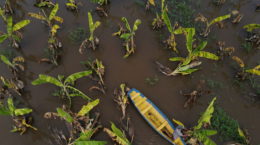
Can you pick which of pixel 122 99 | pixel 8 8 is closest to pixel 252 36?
pixel 122 99

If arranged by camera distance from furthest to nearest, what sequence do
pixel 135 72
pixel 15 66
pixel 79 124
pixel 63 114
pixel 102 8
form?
pixel 102 8, pixel 135 72, pixel 15 66, pixel 79 124, pixel 63 114

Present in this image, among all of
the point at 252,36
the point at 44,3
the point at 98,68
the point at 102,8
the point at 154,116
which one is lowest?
the point at 154,116

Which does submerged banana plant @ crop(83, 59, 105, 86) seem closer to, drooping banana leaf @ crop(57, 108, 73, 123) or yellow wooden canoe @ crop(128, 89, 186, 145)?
yellow wooden canoe @ crop(128, 89, 186, 145)

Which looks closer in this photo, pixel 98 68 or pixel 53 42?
pixel 98 68

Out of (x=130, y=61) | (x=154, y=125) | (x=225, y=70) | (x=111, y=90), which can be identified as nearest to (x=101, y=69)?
(x=111, y=90)

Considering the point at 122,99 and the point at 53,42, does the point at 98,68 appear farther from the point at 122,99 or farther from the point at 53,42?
the point at 53,42

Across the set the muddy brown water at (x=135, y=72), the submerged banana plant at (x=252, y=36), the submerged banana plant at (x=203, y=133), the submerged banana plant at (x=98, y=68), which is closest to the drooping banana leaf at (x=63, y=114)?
the muddy brown water at (x=135, y=72)

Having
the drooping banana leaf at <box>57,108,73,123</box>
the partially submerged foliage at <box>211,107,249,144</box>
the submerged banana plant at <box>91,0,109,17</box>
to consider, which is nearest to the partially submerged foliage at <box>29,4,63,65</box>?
the submerged banana plant at <box>91,0,109,17</box>

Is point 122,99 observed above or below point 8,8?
below
